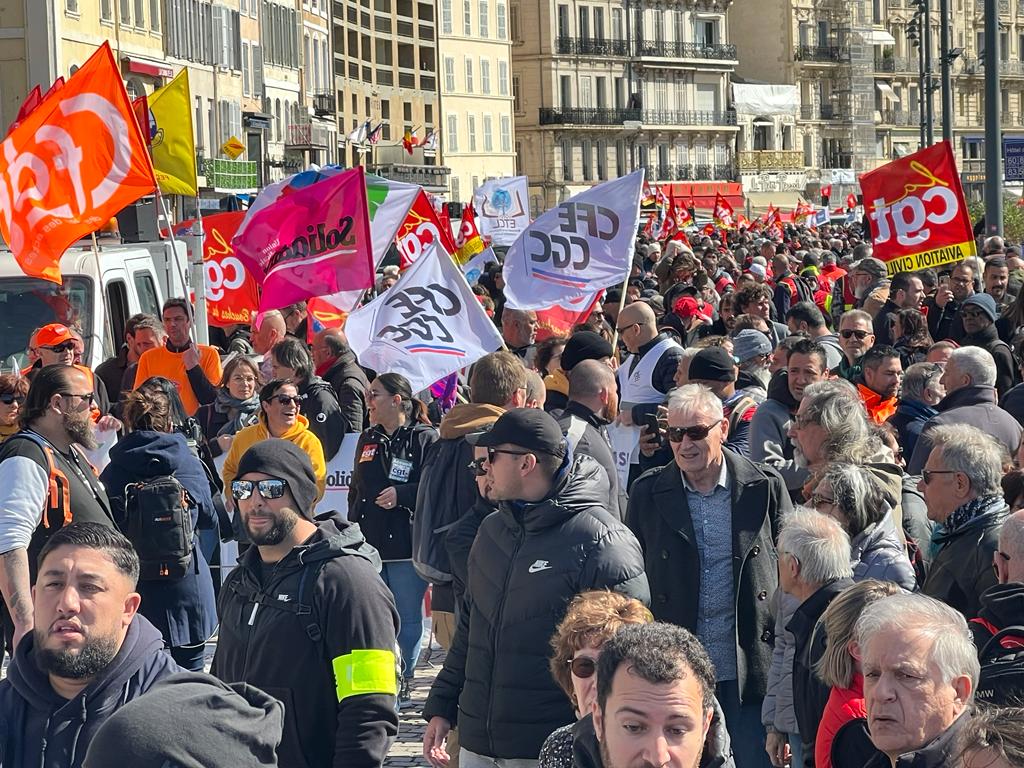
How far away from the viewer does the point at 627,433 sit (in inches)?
366

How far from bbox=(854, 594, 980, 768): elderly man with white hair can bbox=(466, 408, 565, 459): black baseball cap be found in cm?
141

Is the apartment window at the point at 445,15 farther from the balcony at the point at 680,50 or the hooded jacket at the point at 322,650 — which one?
the hooded jacket at the point at 322,650

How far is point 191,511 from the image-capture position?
25.0 feet

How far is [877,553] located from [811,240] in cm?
2916

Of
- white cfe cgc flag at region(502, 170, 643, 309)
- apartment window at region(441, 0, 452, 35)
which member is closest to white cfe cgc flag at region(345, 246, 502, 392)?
white cfe cgc flag at region(502, 170, 643, 309)

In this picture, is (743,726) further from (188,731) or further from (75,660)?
(188,731)

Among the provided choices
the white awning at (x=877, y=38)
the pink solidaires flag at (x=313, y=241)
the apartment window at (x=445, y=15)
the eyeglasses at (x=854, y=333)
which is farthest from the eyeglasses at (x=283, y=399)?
the white awning at (x=877, y=38)

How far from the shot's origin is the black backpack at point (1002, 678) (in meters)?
4.20

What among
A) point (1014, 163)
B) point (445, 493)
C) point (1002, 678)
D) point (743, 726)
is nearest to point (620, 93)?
point (1014, 163)

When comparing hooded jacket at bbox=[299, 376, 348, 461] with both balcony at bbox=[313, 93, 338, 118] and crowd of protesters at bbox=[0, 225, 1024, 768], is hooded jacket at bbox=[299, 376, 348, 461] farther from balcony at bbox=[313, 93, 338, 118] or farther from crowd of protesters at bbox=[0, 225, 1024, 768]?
balcony at bbox=[313, 93, 338, 118]

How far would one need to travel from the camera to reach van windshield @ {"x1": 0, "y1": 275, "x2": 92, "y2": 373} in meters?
11.5

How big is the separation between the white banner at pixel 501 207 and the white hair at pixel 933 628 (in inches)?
829

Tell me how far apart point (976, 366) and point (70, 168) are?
563cm

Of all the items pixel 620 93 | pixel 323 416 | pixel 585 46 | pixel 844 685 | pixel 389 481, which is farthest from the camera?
pixel 620 93
